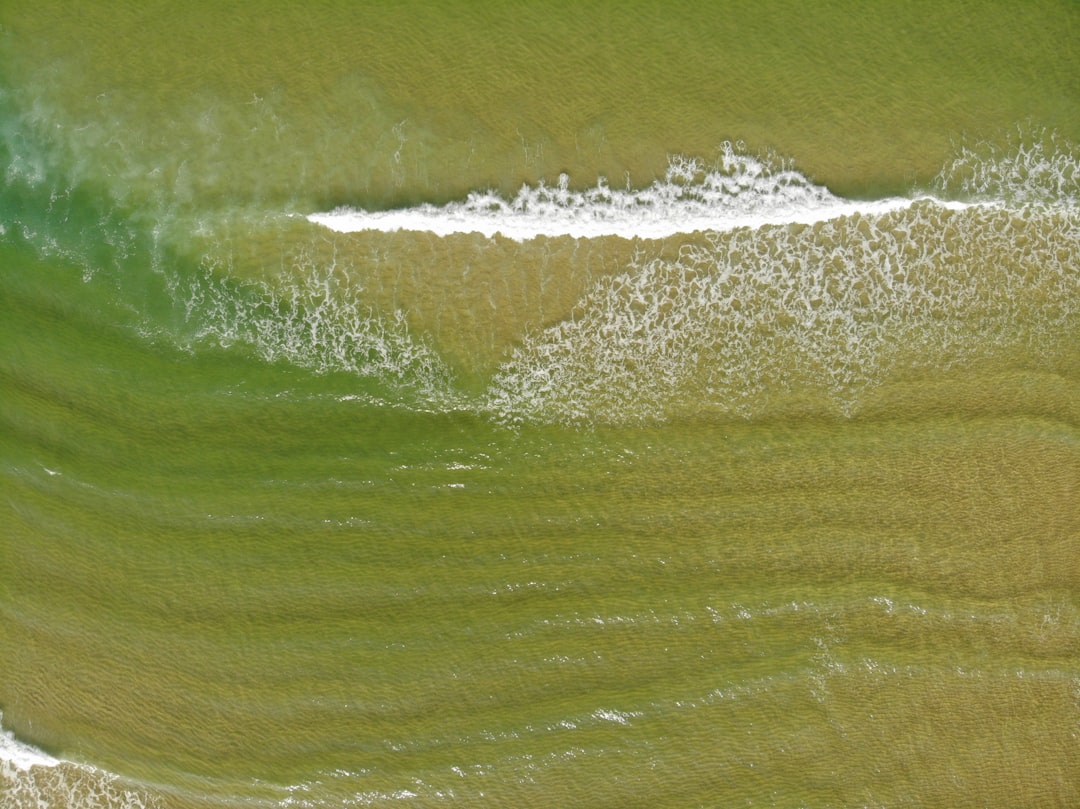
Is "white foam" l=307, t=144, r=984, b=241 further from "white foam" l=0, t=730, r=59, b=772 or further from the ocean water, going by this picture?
"white foam" l=0, t=730, r=59, b=772

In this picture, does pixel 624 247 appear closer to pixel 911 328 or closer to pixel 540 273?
pixel 540 273

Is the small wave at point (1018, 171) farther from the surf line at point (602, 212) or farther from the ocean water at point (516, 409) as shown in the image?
the surf line at point (602, 212)

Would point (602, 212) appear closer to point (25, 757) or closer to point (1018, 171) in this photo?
point (1018, 171)

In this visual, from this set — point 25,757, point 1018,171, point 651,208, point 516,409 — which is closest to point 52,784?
point 25,757

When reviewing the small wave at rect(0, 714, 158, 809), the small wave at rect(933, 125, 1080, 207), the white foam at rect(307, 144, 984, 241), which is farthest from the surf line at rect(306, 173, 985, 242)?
the small wave at rect(0, 714, 158, 809)

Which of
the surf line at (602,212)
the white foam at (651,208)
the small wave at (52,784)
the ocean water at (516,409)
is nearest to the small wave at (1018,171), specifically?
the ocean water at (516,409)

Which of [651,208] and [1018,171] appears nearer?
[651,208]
